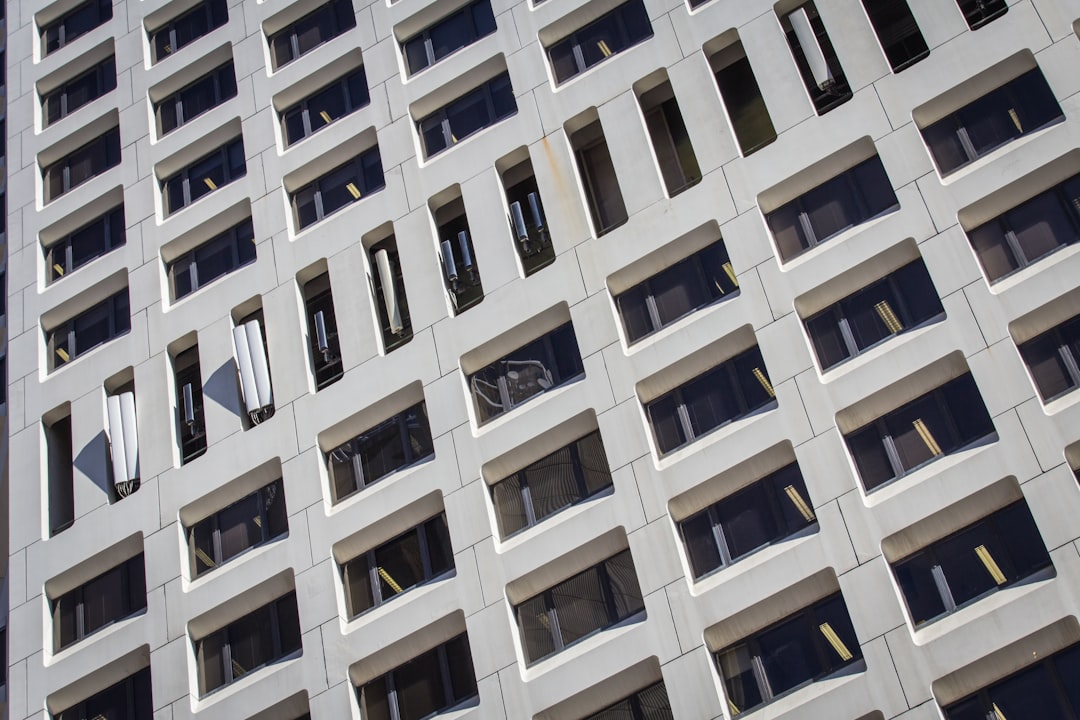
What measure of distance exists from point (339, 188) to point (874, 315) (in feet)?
50.8

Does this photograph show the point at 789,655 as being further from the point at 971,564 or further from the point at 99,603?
the point at 99,603

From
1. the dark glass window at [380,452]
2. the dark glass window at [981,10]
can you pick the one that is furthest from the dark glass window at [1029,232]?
the dark glass window at [380,452]

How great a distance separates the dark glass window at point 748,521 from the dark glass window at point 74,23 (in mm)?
27723

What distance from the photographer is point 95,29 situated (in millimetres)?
43469

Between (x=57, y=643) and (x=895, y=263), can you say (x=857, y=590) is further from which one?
(x=57, y=643)

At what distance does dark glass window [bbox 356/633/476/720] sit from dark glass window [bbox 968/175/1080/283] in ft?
46.7

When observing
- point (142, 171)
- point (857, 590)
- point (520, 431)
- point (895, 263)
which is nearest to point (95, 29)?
point (142, 171)

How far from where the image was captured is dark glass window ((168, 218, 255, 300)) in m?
37.3

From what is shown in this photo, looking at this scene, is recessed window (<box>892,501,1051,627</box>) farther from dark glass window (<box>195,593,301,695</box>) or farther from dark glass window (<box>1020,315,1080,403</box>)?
dark glass window (<box>195,593,301,695</box>)

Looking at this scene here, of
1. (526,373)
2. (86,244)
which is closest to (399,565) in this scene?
(526,373)

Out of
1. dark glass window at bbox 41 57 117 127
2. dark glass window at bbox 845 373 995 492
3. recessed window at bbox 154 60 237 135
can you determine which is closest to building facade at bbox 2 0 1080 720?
dark glass window at bbox 845 373 995 492

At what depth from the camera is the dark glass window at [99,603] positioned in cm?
3381

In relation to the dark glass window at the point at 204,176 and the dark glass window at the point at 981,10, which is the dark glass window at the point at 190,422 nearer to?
the dark glass window at the point at 204,176

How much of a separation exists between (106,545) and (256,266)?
836cm
